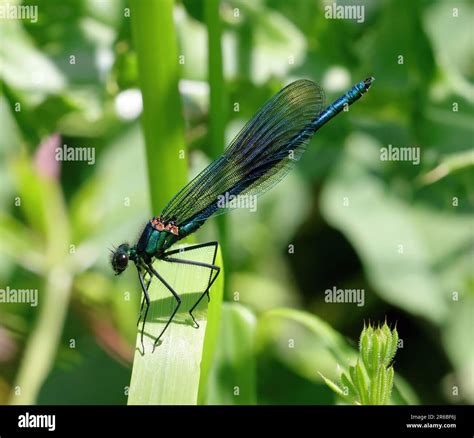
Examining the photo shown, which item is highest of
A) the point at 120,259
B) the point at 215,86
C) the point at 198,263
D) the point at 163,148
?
the point at 215,86

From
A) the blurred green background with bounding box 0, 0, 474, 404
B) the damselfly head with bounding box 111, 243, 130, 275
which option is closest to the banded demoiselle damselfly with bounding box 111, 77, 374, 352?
the damselfly head with bounding box 111, 243, 130, 275

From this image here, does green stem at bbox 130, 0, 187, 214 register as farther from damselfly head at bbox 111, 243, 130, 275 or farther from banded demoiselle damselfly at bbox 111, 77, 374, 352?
damselfly head at bbox 111, 243, 130, 275

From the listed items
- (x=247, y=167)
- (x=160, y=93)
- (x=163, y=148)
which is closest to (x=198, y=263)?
(x=163, y=148)

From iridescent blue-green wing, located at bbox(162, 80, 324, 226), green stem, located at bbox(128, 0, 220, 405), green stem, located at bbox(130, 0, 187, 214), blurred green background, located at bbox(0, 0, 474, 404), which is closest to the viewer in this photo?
green stem, located at bbox(128, 0, 220, 405)

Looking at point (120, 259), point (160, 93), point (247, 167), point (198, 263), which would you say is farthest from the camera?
point (247, 167)

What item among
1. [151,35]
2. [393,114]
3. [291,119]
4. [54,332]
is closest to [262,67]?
[291,119]

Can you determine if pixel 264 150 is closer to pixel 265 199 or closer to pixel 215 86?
pixel 215 86
